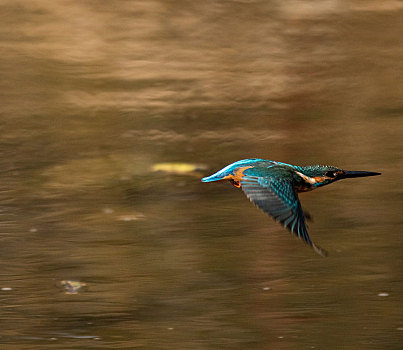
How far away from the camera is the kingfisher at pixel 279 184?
337 centimetres

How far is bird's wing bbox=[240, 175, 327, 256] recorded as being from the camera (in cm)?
336

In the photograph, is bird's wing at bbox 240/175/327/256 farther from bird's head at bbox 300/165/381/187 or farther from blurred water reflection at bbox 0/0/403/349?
blurred water reflection at bbox 0/0/403/349

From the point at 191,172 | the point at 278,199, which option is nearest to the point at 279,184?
the point at 278,199

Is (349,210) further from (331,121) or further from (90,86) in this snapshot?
(90,86)

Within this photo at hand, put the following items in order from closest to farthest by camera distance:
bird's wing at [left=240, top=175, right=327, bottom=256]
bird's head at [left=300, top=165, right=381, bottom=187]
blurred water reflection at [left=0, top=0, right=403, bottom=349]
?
bird's wing at [left=240, top=175, right=327, bottom=256] < bird's head at [left=300, top=165, right=381, bottom=187] < blurred water reflection at [left=0, top=0, right=403, bottom=349]

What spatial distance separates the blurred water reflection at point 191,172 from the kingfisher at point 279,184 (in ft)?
1.72

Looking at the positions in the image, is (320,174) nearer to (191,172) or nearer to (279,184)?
(279,184)

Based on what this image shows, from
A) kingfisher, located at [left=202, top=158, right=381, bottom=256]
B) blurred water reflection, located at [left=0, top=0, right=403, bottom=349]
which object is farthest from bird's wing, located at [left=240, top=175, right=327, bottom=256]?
blurred water reflection, located at [left=0, top=0, right=403, bottom=349]

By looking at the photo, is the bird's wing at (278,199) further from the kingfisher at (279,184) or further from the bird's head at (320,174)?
the bird's head at (320,174)

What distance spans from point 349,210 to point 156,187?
3.69 feet

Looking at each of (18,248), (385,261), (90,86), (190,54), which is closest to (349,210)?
(385,261)

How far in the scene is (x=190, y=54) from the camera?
8.38m

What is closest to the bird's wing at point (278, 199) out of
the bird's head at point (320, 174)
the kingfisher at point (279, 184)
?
the kingfisher at point (279, 184)

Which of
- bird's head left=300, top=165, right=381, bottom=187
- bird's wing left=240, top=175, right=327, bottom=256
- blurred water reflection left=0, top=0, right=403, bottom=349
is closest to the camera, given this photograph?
bird's wing left=240, top=175, right=327, bottom=256
